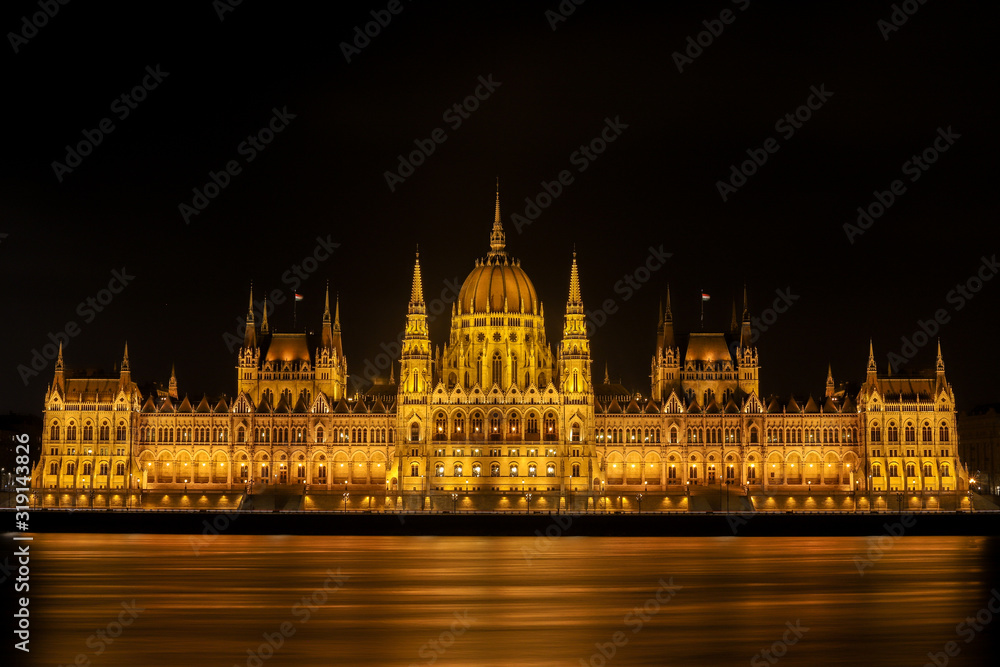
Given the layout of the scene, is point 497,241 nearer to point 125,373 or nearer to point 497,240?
point 497,240

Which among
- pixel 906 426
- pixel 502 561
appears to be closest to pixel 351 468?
pixel 906 426

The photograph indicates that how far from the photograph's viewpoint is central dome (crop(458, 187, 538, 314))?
503 ft

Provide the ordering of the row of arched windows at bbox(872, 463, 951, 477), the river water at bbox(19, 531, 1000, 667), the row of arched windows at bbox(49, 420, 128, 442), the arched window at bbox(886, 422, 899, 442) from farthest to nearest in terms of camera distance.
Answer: the row of arched windows at bbox(49, 420, 128, 442), the arched window at bbox(886, 422, 899, 442), the row of arched windows at bbox(872, 463, 951, 477), the river water at bbox(19, 531, 1000, 667)

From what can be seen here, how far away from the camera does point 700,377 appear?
15875 centimetres

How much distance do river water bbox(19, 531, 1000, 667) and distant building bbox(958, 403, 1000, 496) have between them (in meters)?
92.4

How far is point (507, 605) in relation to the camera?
2367 inches

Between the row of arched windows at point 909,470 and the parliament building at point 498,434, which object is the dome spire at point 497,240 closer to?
the parliament building at point 498,434

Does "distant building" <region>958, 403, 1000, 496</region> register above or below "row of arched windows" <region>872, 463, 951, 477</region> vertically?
above

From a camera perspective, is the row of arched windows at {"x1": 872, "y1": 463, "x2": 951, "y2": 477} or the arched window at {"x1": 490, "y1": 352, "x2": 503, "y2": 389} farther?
the arched window at {"x1": 490, "y1": 352, "x2": 503, "y2": 389}

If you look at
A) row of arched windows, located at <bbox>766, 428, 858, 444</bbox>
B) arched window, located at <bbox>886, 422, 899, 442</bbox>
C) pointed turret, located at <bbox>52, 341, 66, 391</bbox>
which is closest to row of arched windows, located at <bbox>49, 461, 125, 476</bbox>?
pointed turret, located at <bbox>52, 341, 66, 391</bbox>

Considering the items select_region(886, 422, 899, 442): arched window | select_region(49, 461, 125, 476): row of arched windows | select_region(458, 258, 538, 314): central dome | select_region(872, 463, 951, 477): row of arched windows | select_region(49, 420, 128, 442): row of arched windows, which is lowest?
select_region(872, 463, 951, 477): row of arched windows

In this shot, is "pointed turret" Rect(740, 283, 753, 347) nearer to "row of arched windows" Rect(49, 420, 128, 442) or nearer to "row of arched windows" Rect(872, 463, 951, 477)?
"row of arched windows" Rect(872, 463, 951, 477)

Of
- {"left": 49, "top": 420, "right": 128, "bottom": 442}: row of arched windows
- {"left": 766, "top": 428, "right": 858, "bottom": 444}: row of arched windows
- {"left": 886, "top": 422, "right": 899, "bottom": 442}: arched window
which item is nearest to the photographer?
{"left": 886, "top": 422, "right": 899, "bottom": 442}: arched window

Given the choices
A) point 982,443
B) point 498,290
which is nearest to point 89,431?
point 498,290
